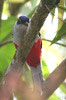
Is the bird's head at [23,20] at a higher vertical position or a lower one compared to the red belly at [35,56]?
higher

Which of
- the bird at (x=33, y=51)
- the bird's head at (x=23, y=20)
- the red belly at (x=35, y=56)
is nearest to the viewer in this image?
the bird at (x=33, y=51)

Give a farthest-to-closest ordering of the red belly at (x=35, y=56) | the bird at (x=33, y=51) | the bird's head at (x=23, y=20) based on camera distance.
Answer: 1. the bird's head at (x=23, y=20)
2. the red belly at (x=35, y=56)
3. the bird at (x=33, y=51)

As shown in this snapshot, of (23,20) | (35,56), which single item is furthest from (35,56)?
(23,20)

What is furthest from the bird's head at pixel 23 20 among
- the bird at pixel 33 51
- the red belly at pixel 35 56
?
the red belly at pixel 35 56

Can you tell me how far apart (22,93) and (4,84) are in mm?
379

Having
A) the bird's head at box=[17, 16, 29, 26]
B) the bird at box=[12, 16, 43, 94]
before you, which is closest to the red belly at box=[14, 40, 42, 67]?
the bird at box=[12, 16, 43, 94]

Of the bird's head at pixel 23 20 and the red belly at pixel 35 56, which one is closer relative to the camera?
the red belly at pixel 35 56

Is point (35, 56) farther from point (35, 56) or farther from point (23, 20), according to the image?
point (23, 20)

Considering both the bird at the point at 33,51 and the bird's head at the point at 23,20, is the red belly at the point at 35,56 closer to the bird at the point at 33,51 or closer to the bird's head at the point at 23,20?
the bird at the point at 33,51

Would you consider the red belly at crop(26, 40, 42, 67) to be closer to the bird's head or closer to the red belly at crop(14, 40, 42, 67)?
the red belly at crop(14, 40, 42, 67)

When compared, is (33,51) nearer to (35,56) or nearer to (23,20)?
(35,56)

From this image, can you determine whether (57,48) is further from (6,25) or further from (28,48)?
(28,48)

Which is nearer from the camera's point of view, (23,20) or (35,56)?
(35,56)

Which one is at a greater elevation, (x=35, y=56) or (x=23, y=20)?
(x=23, y=20)
